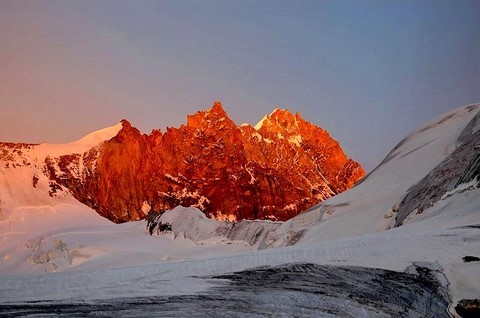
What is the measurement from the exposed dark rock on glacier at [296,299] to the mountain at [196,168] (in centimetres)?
8090

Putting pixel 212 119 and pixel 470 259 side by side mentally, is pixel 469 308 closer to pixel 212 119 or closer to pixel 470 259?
pixel 470 259

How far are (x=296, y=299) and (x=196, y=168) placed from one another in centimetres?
14518

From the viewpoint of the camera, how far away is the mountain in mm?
104062

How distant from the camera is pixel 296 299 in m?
5.01

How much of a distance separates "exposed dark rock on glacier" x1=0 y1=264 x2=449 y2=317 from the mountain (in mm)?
80895

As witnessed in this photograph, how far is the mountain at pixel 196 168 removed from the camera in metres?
104

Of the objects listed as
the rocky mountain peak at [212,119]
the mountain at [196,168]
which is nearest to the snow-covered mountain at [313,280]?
the mountain at [196,168]

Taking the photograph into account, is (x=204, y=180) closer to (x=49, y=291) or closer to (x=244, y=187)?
(x=244, y=187)

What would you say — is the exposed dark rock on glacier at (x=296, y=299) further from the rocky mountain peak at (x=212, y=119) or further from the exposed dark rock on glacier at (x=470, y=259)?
the rocky mountain peak at (x=212, y=119)

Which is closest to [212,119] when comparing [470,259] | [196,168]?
[196,168]

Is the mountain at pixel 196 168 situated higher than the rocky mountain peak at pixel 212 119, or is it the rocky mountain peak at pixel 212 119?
the rocky mountain peak at pixel 212 119

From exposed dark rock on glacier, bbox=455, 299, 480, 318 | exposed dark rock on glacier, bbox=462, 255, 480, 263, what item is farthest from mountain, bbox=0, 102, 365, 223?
exposed dark rock on glacier, bbox=455, 299, 480, 318

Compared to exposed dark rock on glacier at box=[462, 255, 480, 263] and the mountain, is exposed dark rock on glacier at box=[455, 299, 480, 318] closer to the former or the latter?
exposed dark rock on glacier at box=[462, 255, 480, 263]

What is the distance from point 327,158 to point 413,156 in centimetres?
15786
